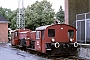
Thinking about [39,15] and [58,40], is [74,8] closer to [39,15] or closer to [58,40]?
[58,40]

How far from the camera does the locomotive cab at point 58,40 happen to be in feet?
56.5

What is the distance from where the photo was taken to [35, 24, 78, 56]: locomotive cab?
17.2 meters

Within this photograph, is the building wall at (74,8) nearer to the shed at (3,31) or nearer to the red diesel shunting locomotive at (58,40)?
the red diesel shunting locomotive at (58,40)

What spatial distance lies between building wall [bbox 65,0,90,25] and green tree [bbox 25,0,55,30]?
2900 cm

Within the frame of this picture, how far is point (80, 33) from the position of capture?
68.2ft

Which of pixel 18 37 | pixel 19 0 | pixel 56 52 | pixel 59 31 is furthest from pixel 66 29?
pixel 19 0

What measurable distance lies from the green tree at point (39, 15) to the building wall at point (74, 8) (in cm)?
2900

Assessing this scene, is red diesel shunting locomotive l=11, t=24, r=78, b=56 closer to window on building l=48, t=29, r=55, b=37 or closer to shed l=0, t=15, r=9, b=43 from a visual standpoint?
window on building l=48, t=29, r=55, b=37

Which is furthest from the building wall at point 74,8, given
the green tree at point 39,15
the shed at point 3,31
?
the green tree at point 39,15

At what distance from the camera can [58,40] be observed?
17.5 m

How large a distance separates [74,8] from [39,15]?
31.3 metres

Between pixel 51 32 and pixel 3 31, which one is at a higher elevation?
pixel 51 32

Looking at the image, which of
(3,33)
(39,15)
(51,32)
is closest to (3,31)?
(3,33)

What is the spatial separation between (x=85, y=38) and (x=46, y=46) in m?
3.93
